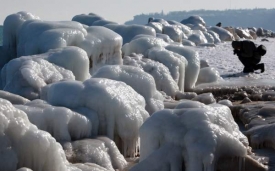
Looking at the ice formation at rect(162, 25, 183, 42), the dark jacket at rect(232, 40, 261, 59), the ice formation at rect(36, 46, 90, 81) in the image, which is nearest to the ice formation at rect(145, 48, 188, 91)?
the ice formation at rect(36, 46, 90, 81)

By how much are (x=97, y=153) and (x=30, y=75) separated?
10.3 feet

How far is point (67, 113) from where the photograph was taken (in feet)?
27.0

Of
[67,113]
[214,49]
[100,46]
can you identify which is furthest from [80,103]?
[214,49]

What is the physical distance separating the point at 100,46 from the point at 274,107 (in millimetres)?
4887

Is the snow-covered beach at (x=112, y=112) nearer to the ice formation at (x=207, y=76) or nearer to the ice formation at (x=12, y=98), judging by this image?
the ice formation at (x=12, y=98)

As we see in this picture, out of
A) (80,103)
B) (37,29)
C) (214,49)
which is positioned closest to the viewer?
(80,103)

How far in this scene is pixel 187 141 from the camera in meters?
7.00

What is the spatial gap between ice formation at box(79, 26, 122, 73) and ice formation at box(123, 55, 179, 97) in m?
0.65

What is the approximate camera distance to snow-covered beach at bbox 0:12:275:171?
667cm

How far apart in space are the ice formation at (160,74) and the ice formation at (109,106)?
444 cm

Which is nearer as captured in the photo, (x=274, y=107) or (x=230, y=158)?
(x=230, y=158)

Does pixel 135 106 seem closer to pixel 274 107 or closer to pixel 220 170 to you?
pixel 220 170

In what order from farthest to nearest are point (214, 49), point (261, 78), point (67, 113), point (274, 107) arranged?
point (214, 49)
point (261, 78)
point (274, 107)
point (67, 113)

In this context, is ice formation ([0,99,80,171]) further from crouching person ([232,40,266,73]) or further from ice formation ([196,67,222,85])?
crouching person ([232,40,266,73])
